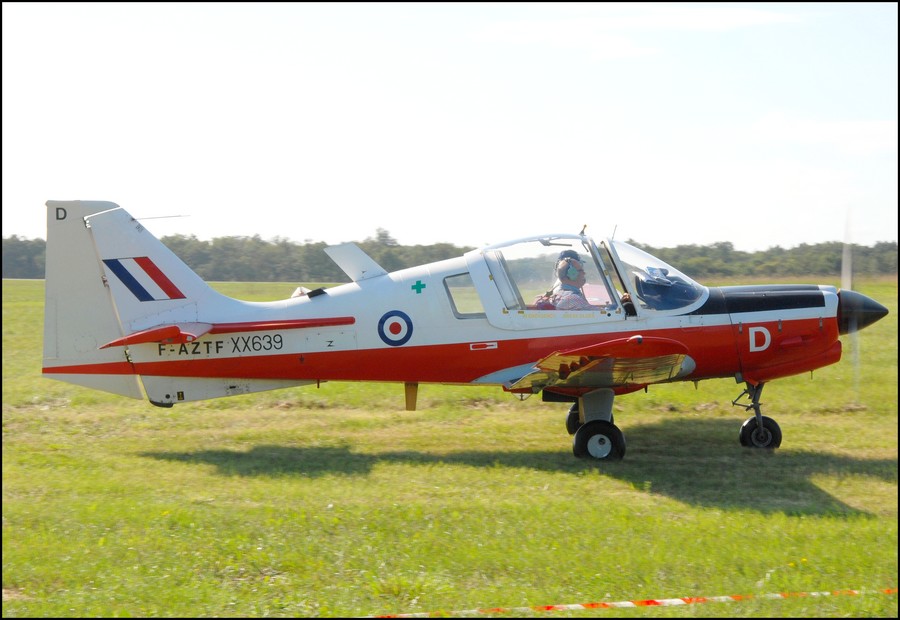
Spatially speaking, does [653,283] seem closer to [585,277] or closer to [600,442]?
[585,277]

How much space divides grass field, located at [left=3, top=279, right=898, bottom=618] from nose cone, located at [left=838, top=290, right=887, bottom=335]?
1382 millimetres

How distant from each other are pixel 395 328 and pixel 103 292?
10.6ft

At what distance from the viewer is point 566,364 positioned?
8.14 m

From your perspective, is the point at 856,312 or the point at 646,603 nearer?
the point at 646,603

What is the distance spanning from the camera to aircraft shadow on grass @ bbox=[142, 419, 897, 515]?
7523mm

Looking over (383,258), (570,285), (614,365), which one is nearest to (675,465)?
(614,365)

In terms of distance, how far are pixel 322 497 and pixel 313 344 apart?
2.17m

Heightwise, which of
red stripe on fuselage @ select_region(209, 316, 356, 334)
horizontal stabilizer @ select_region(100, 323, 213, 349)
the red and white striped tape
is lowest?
the red and white striped tape

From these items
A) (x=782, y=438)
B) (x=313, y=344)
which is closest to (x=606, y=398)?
(x=782, y=438)

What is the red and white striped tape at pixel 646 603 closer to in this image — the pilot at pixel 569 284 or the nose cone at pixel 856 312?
the pilot at pixel 569 284

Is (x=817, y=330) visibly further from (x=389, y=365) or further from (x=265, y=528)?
(x=265, y=528)

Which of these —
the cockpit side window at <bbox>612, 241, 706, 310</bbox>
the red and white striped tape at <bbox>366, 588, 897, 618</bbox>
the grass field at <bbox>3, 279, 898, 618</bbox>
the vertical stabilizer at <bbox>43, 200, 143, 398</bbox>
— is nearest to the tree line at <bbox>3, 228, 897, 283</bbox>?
the grass field at <bbox>3, 279, 898, 618</bbox>

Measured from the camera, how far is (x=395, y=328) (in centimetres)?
892

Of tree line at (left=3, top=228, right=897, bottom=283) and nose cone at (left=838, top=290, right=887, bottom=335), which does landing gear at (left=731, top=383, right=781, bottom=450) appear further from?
tree line at (left=3, top=228, right=897, bottom=283)
